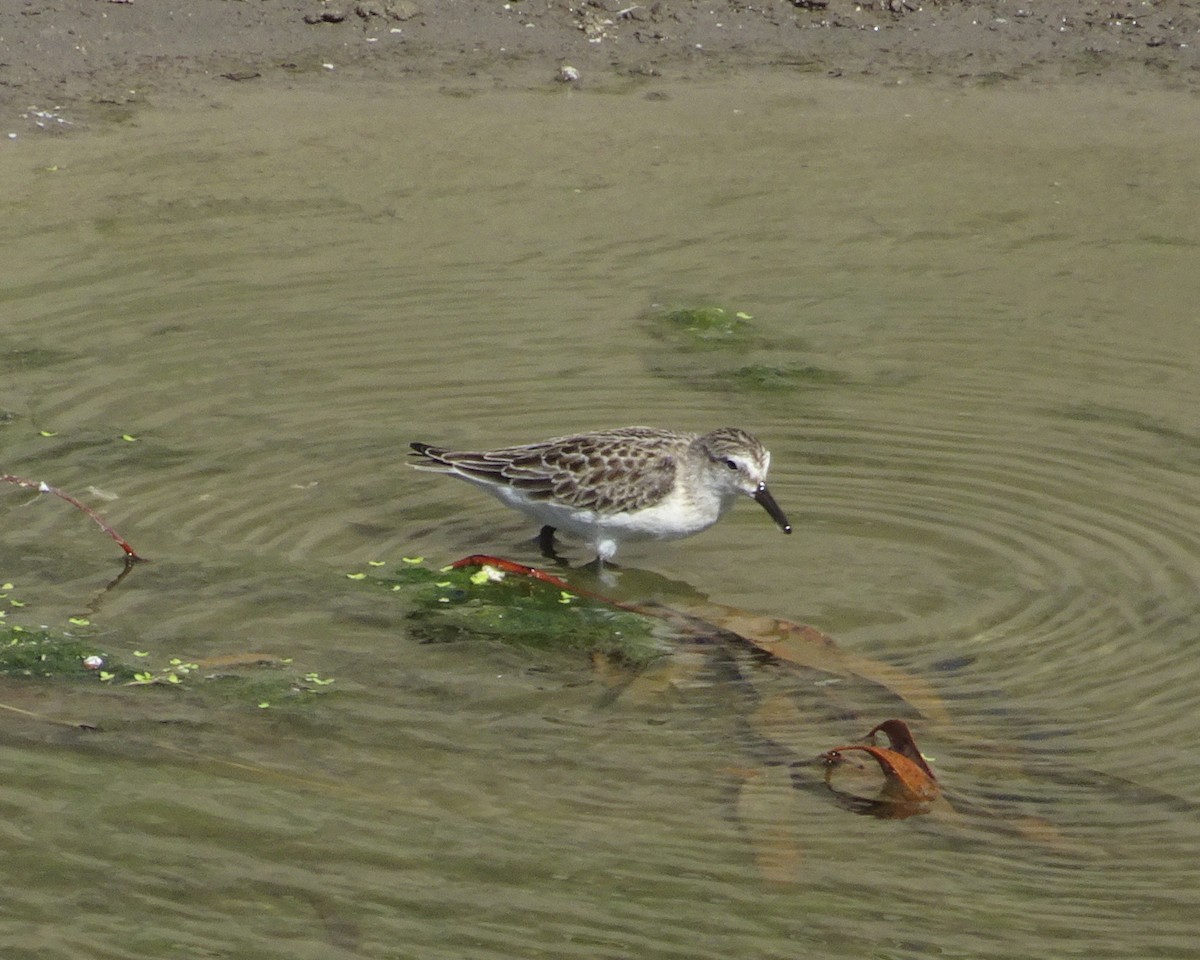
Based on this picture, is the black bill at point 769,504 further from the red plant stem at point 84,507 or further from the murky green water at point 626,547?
the red plant stem at point 84,507

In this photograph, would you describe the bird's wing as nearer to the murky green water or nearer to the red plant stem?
the murky green water

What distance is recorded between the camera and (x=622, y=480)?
27.8 ft

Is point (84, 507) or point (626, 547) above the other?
point (84, 507)

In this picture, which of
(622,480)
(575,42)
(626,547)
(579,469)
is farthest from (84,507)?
(575,42)

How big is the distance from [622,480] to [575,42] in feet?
24.8

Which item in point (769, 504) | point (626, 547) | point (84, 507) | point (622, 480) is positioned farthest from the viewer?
point (626, 547)

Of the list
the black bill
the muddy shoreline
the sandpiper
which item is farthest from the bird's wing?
the muddy shoreline

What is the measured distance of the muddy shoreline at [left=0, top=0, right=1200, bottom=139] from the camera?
1462cm

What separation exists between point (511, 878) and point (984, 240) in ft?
24.6

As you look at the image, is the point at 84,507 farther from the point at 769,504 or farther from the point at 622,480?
the point at 769,504

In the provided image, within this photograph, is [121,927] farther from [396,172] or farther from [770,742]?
[396,172]

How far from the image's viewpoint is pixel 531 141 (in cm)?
1368

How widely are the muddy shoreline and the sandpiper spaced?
6812mm

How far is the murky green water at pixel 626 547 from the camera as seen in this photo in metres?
5.56
